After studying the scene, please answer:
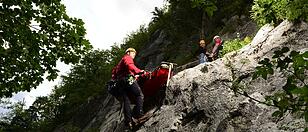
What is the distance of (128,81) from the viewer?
10438mm

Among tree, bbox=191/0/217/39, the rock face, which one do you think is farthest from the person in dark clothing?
tree, bbox=191/0/217/39

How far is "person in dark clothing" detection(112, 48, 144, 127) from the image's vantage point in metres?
10.4

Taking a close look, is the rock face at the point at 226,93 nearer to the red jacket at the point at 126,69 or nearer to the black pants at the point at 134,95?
the black pants at the point at 134,95

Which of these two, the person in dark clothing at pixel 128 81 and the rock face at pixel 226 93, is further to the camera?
the person in dark clothing at pixel 128 81

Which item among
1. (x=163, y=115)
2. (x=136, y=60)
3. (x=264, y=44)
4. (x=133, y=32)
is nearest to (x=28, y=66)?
(x=163, y=115)

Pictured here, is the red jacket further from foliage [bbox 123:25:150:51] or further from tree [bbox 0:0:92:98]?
foliage [bbox 123:25:150:51]

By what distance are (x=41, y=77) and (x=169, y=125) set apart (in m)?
3.34

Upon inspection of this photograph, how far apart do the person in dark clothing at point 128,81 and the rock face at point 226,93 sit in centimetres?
49

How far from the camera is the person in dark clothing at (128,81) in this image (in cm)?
1042

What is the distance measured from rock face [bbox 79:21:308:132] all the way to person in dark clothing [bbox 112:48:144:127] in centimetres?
49

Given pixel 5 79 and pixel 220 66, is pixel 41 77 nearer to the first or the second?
pixel 5 79

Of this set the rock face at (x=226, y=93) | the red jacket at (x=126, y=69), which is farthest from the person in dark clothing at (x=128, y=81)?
the rock face at (x=226, y=93)

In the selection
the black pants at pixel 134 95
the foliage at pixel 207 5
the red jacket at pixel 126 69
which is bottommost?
the foliage at pixel 207 5

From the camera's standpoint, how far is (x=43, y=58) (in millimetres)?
9836
